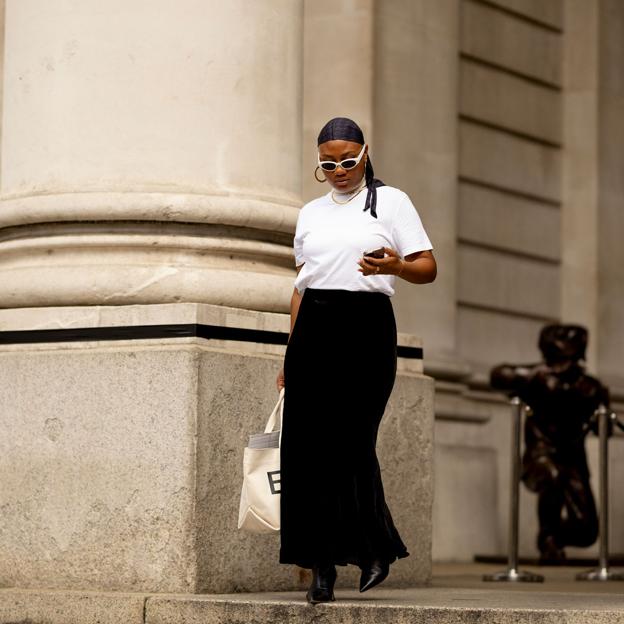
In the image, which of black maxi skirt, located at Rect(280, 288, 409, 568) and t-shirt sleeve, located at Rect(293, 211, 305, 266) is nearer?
black maxi skirt, located at Rect(280, 288, 409, 568)

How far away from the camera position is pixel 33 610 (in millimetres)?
8812

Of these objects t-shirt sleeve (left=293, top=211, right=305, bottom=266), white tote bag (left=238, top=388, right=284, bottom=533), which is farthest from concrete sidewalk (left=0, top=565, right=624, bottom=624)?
t-shirt sleeve (left=293, top=211, right=305, bottom=266)

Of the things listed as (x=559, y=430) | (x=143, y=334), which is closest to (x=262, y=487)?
(x=143, y=334)

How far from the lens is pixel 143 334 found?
9.08 meters

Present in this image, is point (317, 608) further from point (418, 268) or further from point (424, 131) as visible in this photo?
point (424, 131)

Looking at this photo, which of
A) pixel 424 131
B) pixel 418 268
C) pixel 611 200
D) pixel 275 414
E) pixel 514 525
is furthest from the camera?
pixel 611 200

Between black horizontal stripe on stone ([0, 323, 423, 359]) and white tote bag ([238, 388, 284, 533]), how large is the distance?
103 cm

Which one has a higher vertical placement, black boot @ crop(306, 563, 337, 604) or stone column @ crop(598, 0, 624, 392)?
stone column @ crop(598, 0, 624, 392)

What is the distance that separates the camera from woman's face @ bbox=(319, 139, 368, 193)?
7.94 metres

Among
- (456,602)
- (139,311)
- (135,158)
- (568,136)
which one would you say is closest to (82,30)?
(135,158)

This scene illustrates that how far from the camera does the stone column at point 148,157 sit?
31.4 ft

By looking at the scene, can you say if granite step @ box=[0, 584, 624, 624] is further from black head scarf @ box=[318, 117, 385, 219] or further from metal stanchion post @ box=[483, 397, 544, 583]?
metal stanchion post @ box=[483, 397, 544, 583]

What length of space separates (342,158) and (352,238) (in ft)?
1.09

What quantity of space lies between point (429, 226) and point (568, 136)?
2550 mm
